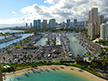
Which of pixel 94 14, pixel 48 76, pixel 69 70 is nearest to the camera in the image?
pixel 48 76

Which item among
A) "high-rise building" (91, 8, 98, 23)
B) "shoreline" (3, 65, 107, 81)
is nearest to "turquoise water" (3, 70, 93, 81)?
"shoreline" (3, 65, 107, 81)

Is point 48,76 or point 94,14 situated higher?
point 94,14

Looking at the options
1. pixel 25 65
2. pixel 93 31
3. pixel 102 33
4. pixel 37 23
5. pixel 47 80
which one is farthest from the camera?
pixel 37 23

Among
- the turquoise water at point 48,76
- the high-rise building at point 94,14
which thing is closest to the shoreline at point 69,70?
the turquoise water at point 48,76

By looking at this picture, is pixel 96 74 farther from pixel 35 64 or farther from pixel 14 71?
pixel 14 71

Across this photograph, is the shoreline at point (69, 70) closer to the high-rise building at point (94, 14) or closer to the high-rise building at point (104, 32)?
the high-rise building at point (104, 32)

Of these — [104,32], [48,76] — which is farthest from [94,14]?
[48,76]

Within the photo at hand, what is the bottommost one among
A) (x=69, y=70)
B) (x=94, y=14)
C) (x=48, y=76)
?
(x=48, y=76)

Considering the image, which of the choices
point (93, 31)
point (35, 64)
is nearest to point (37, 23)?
point (93, 31)

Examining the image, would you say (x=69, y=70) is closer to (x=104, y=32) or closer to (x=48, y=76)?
(x=48, y=76)
